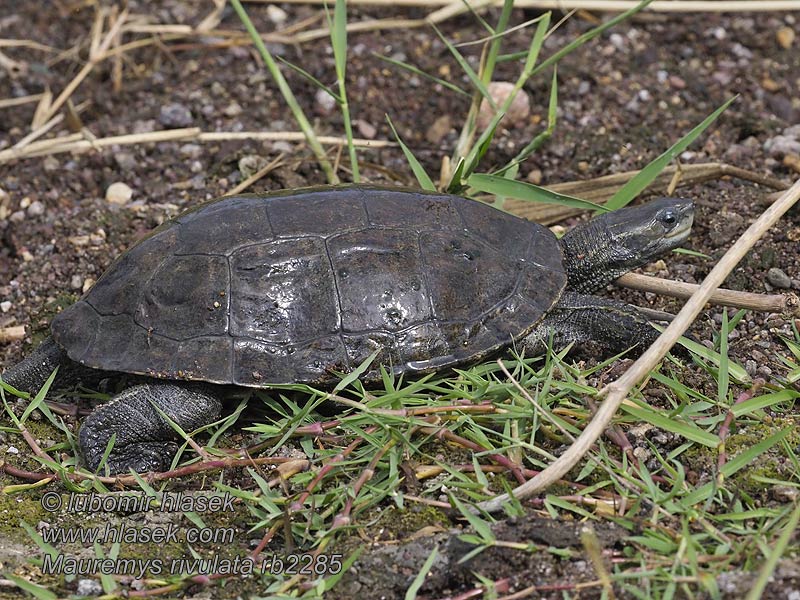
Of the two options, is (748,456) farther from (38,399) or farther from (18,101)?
(18,101)

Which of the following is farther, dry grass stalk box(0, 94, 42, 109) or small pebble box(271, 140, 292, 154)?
dry grass stalk box(0, 94, 42, 109)

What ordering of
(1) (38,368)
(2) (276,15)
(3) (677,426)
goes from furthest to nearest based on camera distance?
(2) (276,15), (1) (38,368), (3) (677,426)

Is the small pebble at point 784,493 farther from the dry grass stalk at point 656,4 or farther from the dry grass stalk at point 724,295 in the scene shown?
the dry grass stalk at point 656,4

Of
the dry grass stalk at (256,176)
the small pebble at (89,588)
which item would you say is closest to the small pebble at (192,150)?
the dry grass stalk at (256,176)

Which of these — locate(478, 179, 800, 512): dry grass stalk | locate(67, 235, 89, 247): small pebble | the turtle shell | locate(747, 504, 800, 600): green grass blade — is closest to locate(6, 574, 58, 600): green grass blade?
the turtle shell

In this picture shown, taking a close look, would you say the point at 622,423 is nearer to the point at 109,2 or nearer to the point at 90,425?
the point at 90,425

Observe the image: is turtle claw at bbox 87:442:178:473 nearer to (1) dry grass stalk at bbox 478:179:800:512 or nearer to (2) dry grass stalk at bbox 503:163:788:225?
(1) dry grass stalk at bbox 478:179:800:512

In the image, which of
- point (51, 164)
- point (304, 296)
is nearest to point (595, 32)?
point (304, 296)
